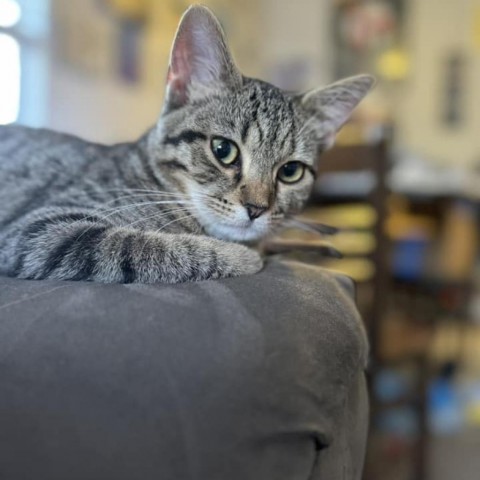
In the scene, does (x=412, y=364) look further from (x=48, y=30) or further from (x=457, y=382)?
(x=48, y=30)

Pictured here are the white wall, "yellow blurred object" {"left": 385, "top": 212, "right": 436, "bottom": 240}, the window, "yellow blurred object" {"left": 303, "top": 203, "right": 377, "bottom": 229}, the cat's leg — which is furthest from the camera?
the white wall

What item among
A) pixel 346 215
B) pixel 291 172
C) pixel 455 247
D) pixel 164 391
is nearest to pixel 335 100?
pixel 291 172

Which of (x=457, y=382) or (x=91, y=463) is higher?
(x=91, y=463)

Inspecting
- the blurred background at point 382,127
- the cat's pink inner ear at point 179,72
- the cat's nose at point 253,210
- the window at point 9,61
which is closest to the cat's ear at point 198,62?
the cat's pink inner ear at point 179,72

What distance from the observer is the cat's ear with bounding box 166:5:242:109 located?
883 mm

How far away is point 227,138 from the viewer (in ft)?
2.93

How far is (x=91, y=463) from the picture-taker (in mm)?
479

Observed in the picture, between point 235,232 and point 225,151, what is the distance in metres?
0.13

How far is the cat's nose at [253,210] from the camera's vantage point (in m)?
0.87

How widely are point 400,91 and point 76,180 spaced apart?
3986mm

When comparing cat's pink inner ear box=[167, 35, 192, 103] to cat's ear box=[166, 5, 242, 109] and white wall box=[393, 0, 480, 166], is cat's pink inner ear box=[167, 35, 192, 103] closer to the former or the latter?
cat's ear box=[166, 5, 242, 109]

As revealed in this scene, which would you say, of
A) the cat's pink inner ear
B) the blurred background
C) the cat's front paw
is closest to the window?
the blurred background

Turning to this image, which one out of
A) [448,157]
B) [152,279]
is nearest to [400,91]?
[448,157]

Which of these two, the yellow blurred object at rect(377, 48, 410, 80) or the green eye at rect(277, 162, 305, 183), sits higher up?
the yellow blurred object at rect(377, 48, 410, 80)
